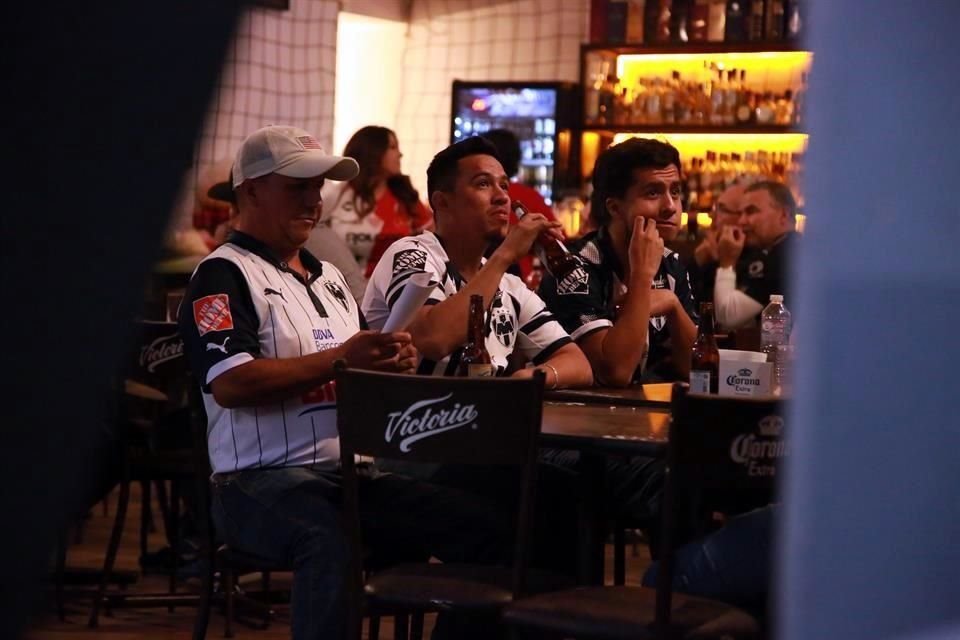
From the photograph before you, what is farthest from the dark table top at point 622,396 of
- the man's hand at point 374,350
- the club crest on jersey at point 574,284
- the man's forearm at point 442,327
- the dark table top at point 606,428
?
the man's hand at point 374,350

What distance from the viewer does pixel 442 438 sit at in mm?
2287

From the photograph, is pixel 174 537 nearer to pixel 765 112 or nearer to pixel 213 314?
pixel 213 314

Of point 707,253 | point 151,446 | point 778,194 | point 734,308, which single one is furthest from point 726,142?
point 151,446

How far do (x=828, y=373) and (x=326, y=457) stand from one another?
200 centimetres

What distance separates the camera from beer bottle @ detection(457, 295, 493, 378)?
3.06 metres

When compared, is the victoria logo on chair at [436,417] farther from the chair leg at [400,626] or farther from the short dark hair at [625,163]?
the short dark hair at [625,163]

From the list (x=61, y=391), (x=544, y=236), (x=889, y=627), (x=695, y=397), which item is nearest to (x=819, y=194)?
(x=889, y=627)

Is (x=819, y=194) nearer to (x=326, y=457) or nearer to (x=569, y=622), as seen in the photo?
(x=569, y=622)

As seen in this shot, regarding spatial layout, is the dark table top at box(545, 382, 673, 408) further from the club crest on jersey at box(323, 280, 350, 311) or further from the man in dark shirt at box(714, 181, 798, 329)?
the man in dark shirt at box(714, 181, 798, 329)

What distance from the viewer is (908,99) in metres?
0.92

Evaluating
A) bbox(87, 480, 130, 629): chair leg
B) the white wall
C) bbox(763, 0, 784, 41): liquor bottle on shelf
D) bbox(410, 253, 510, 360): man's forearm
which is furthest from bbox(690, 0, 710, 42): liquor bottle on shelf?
bbox(410, 253, 510, 360): man's forearm

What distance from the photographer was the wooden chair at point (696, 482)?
6.90ft

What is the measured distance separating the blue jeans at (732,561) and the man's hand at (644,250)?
4.04 feet

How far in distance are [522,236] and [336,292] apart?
48cm
